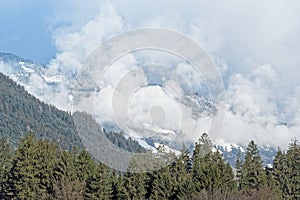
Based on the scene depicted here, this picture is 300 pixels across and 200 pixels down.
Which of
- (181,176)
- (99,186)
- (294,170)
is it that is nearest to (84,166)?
(99,186)

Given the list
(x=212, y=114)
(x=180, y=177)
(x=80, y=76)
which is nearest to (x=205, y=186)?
(x=180, y=177)

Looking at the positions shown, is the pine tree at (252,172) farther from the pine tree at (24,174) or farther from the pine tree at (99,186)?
the pine tree at (24,174)

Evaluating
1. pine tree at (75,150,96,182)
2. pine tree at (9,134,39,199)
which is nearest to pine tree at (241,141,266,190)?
pine tree at (75,150,96,182)

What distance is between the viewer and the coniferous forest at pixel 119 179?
61469mm

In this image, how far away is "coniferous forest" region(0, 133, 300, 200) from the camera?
6147 centimetres

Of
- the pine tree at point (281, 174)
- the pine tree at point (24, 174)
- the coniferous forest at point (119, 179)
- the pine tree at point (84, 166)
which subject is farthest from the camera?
the pine tree at point (281, 174)

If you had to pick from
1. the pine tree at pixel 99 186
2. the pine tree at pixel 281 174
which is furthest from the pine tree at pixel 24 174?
the pine tree at pixel 281 174

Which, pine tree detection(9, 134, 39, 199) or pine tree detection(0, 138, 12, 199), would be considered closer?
pine tree detection(9, 134, 39, 199)

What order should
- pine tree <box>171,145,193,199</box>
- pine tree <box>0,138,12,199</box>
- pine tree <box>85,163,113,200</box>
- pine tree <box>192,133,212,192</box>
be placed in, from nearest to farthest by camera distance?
pine tree <box>171,145,193,199</box>
pine tree <box>192,133,212,192</box>
pine tree <box>85,163,113,200</box>
pine tree <box>0,138,12,199</box>

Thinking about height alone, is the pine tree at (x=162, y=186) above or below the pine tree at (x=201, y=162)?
below

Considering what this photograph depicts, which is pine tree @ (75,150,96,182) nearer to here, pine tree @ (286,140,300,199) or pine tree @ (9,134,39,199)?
pine tree @ (9,134,39,199)

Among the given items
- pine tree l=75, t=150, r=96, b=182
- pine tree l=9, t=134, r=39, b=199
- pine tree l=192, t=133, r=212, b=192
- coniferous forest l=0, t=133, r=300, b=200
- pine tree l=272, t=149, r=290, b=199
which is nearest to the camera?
coniferous forest l=0, t=133, r=300, b=200

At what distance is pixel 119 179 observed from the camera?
215 ft

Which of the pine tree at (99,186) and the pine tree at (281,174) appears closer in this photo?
the pine tree at (99,186)
